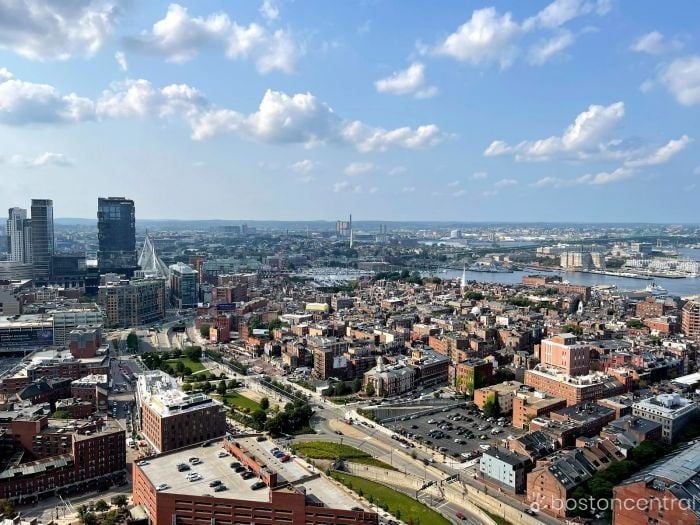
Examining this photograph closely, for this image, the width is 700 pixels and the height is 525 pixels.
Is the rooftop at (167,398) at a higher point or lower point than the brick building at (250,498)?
higher

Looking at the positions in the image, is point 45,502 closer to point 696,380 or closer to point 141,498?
point 141,498

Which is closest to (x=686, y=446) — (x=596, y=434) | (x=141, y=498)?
(x=596, y=434)

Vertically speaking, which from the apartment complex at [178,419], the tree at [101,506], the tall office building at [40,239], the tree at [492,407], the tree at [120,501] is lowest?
the tree at [101,506]

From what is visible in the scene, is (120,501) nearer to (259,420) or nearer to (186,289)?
(259,420)

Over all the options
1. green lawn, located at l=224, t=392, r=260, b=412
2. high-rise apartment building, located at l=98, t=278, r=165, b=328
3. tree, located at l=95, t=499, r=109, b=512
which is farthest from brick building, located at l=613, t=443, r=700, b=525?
high-rise apartment building, located at l=98, t=278, r=165, b=328

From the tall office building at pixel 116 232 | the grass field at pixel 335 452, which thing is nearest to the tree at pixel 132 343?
the grass field at pixel 335 452

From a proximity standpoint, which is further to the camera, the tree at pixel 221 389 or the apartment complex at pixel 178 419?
the tree at pixel 221 389

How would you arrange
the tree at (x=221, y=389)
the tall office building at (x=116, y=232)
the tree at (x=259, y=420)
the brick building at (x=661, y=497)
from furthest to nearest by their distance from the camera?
the tall office building at (x=116, y=232)
the tree at (x=221, y=389)
the tree at (x=259, y=420)
the brick building at (x=661, y=497)

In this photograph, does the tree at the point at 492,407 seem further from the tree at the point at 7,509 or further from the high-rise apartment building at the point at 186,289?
the high-rise apartment building at the point at 186,289
